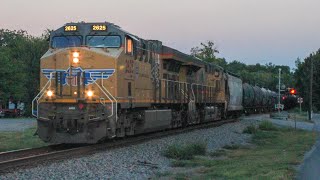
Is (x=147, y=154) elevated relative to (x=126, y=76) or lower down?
lower down

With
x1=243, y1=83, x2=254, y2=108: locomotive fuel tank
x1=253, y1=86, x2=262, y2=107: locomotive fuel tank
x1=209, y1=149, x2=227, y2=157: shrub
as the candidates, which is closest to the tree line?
x1=243, y1=83, x2=254, y2=108: locomotive fuel tank

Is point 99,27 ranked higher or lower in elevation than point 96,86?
higher

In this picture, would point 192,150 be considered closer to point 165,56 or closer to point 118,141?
point 118,141

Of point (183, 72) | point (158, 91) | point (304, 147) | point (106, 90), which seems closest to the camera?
point (106, 90)

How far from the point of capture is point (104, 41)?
1936cm

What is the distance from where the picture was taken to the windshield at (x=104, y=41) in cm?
1931

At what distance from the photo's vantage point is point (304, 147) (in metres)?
21.5

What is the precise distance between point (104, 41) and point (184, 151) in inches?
216

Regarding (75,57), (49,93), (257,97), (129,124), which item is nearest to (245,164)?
(129,124)

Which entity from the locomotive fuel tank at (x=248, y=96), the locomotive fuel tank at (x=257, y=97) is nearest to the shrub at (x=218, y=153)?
the locomotive fuel tank at (x=248, y=96)

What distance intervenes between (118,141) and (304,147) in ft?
26.0

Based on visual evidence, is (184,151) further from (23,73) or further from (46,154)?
(23,73)

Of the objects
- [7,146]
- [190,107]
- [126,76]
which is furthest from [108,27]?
[190,107]

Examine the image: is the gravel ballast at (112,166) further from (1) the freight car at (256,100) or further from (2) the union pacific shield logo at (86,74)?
(1) the freight car at (256,100)
